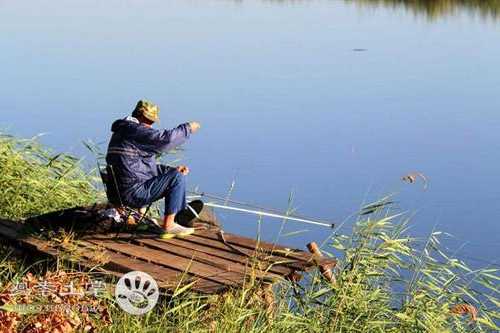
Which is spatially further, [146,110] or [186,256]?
[146,110]

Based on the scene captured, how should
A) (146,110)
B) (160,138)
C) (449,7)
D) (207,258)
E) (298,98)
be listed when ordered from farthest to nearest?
(449,7)
(298,98)
(146,110)
(160,138)
(207,258)

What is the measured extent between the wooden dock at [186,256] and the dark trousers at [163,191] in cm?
20

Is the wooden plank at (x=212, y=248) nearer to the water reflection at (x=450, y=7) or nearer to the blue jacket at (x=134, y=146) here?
the blue jacket at (x=134, y=146)

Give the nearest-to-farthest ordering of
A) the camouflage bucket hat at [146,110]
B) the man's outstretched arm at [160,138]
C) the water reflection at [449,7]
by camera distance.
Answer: the man's outstretched arm at [160,138] < the camouflage bucket hat at [146,110] < the water reflection at [449,7]

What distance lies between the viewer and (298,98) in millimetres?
14516

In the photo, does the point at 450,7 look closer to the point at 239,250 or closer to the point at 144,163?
the point at 144,163

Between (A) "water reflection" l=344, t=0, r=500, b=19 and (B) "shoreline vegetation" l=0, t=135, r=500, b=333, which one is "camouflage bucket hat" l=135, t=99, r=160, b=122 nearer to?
(B) "shoreline vegetation" l=0, t=135, r=500, b=333

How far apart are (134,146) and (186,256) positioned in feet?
2.59

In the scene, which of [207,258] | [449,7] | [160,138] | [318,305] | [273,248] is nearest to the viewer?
[318,305]

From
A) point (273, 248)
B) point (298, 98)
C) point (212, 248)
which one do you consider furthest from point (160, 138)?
point (298, 98)

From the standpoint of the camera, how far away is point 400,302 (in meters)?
5.95

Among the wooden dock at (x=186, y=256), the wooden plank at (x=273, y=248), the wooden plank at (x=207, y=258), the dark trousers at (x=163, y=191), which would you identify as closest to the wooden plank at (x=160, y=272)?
the wooden dock at (x=186, y=256)

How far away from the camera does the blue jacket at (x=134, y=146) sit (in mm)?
6102

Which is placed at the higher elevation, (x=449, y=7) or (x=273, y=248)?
(x=273, y=248)
